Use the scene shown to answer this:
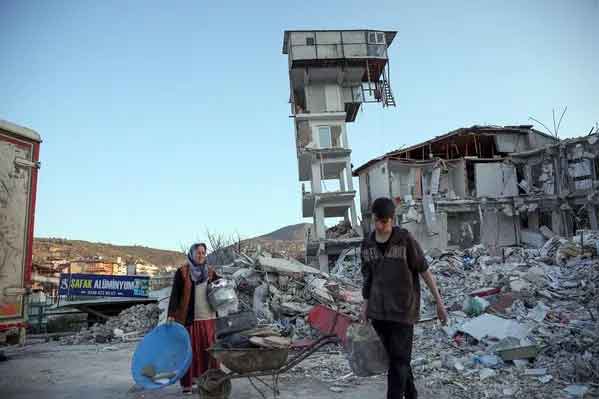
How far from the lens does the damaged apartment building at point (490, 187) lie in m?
21.5

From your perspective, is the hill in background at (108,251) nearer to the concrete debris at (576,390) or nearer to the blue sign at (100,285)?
the blue sign at (100,285)

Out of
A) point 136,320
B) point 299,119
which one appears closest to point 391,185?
point 299,119

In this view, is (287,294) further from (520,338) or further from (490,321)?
(520,338)

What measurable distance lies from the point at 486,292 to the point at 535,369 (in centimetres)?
460

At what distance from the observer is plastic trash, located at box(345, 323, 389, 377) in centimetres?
329

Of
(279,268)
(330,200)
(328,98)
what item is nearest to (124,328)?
(279,268)

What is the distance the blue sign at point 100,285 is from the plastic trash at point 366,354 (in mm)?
11979

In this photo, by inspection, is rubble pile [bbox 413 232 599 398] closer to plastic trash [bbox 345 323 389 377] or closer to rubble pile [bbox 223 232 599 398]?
rubble pile [bbox 223 232 599 398]

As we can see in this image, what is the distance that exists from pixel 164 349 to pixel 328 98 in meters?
25.3

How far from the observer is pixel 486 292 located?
9.29 metres

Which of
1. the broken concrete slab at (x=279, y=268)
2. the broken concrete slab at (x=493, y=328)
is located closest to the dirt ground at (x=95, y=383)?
the broken concrete slab at (x=493, y=328)

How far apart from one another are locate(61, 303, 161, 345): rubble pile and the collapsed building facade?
46.5 ft

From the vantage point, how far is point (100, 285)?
43.0 ft

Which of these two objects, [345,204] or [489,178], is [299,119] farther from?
[489,178]
